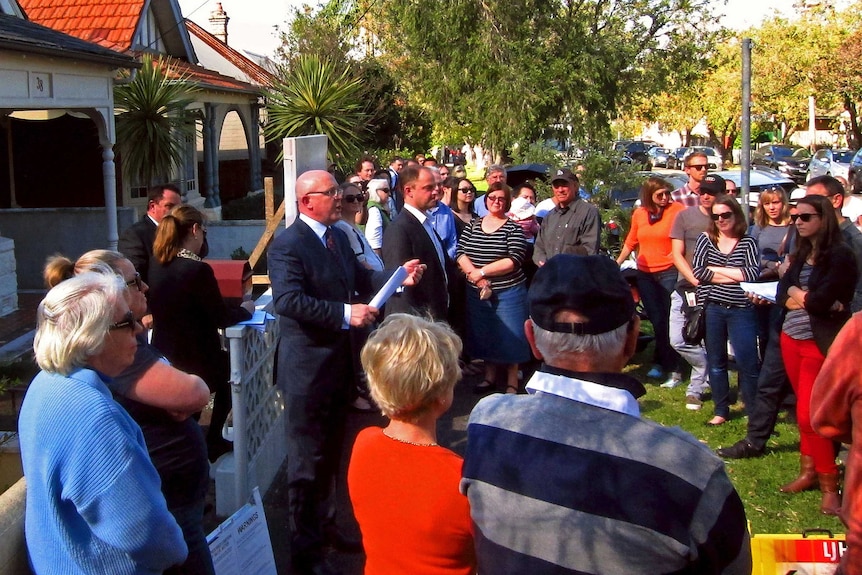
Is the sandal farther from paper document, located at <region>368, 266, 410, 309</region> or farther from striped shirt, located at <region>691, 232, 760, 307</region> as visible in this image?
paper document, located at <region>368, 266, 410, 309</region>

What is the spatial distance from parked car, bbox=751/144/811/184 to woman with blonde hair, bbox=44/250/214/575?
123ft

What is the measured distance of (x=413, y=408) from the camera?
105 inches

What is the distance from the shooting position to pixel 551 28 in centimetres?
2027

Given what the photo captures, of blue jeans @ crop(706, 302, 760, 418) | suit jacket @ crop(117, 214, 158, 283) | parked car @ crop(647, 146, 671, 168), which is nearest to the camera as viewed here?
suit jacket @ crop(117, 214, 158, 283)

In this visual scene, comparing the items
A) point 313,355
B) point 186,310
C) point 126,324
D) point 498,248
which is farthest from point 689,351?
point 126,324

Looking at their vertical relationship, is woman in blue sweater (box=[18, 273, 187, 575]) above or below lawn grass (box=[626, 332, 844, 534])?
above

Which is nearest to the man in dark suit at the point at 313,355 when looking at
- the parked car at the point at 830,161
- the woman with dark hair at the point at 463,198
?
the woman with dark hair at the point at 463,198

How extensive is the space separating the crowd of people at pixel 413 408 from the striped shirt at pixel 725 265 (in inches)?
0.6

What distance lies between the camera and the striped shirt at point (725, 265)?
6.22 metres

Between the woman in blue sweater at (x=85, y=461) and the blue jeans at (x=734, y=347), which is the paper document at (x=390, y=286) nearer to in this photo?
the woman in blue sweater at (x=85, y=461)

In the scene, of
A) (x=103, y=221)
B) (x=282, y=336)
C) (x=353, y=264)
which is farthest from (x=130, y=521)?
(x=103, y=221)

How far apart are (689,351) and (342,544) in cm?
357

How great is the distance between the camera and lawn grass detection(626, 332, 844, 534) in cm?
496

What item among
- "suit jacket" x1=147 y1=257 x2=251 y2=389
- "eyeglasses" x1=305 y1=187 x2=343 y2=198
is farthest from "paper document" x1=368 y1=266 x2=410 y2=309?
"suit jacket" x1=147 y1=257 x2=251 y2=389
